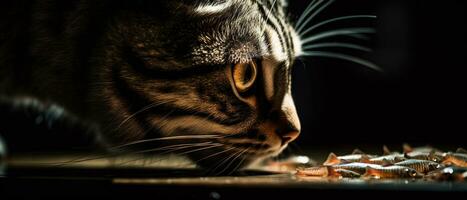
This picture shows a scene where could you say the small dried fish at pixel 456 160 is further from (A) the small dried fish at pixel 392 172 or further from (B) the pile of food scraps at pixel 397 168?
(A) the small dried fish at pixel 392 172

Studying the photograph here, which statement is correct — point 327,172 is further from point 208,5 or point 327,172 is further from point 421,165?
point 208,5

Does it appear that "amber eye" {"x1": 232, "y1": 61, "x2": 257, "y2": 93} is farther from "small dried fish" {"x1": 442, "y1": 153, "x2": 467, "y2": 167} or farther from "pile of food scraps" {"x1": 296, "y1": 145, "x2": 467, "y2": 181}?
"small dried fish" {"x1": 442, "y1": 153, "x2": 467, "y2": 167}

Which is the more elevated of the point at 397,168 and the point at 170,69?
the point at 170,69

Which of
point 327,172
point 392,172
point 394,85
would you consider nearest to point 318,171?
point 327,172

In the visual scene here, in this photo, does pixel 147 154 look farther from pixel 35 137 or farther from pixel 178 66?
pixel 35 137

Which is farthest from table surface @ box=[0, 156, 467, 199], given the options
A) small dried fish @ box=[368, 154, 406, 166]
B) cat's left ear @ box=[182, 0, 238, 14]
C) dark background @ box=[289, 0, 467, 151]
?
dark background @ box=[289, 0, 467, 151]

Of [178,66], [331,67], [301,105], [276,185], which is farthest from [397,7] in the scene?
[276,185]
